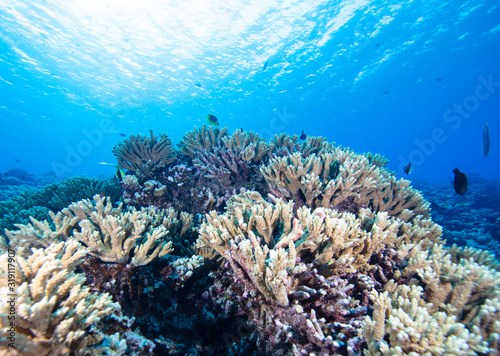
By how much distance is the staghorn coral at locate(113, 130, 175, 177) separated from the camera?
6.27 m

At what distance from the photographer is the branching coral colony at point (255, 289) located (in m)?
1.39

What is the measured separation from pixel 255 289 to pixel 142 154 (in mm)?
5853

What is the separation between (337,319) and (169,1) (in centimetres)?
2326

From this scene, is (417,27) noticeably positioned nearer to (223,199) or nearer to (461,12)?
(461,12)

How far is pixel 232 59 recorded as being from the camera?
87.3 feet

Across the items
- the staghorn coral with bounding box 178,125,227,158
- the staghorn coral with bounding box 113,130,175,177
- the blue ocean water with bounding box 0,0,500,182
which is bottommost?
the staghorn coral with bounding box 113,130,175,177

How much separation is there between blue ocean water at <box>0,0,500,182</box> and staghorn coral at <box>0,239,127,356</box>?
16.9 metres

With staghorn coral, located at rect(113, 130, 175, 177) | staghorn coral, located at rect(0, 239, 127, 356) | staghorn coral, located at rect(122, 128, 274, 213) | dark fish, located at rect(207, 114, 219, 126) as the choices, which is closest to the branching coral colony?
staghorn coral, located at rect(0, 239, 127, 356)

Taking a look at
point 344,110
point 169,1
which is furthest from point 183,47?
point 344,110

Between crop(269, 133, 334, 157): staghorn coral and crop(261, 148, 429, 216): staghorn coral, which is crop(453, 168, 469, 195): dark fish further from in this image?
crop(269, 133, 334, 157): staghorn coral

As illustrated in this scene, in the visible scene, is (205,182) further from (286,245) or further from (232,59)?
(232,59)

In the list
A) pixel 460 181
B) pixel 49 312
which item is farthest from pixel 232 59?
pixel 49 312

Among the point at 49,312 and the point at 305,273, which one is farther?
the point at 305,273

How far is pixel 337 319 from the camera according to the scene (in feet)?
6.18
